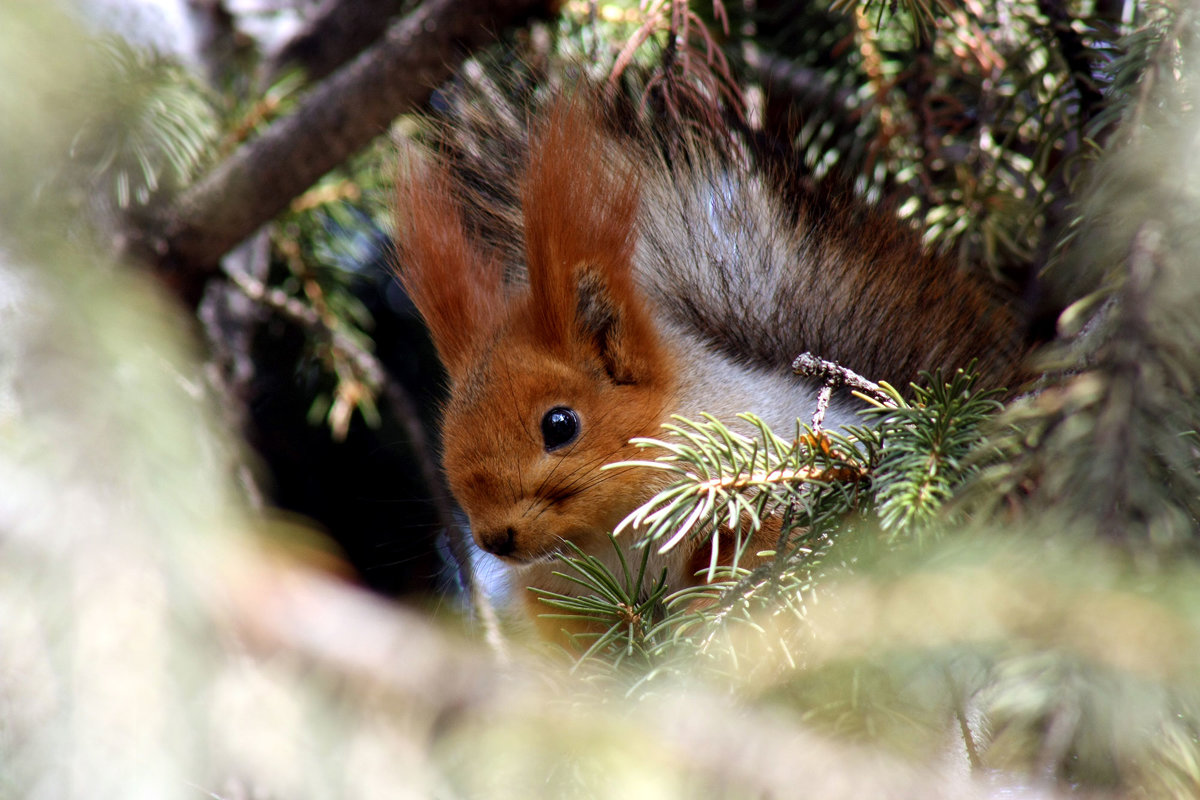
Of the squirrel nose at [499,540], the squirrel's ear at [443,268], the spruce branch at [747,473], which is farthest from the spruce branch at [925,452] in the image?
the squirrel's ear at [443,268]

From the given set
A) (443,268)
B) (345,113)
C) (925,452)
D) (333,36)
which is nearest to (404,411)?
(443,268)

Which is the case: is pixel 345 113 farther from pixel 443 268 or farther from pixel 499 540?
pixel 499 540

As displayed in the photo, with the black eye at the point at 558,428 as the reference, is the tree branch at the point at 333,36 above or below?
above

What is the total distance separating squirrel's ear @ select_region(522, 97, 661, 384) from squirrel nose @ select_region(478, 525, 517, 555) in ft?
0.85

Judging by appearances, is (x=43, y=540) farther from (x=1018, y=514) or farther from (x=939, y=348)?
(x=939, y=348)

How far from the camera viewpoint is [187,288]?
4.99 feet

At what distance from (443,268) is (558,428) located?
0.28m

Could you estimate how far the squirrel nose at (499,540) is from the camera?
118cm

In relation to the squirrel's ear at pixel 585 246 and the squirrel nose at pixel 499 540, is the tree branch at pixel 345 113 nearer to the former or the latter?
the squirrel's ear at pixel 585 246

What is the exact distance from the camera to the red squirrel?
3.90ft

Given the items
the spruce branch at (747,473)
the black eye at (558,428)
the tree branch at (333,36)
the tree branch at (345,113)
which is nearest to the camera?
the spruce branch at (747,473)

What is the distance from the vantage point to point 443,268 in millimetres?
1290

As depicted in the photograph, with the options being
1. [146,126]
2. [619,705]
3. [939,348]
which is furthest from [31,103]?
[939,348]

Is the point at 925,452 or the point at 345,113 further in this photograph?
the point at 345,113
